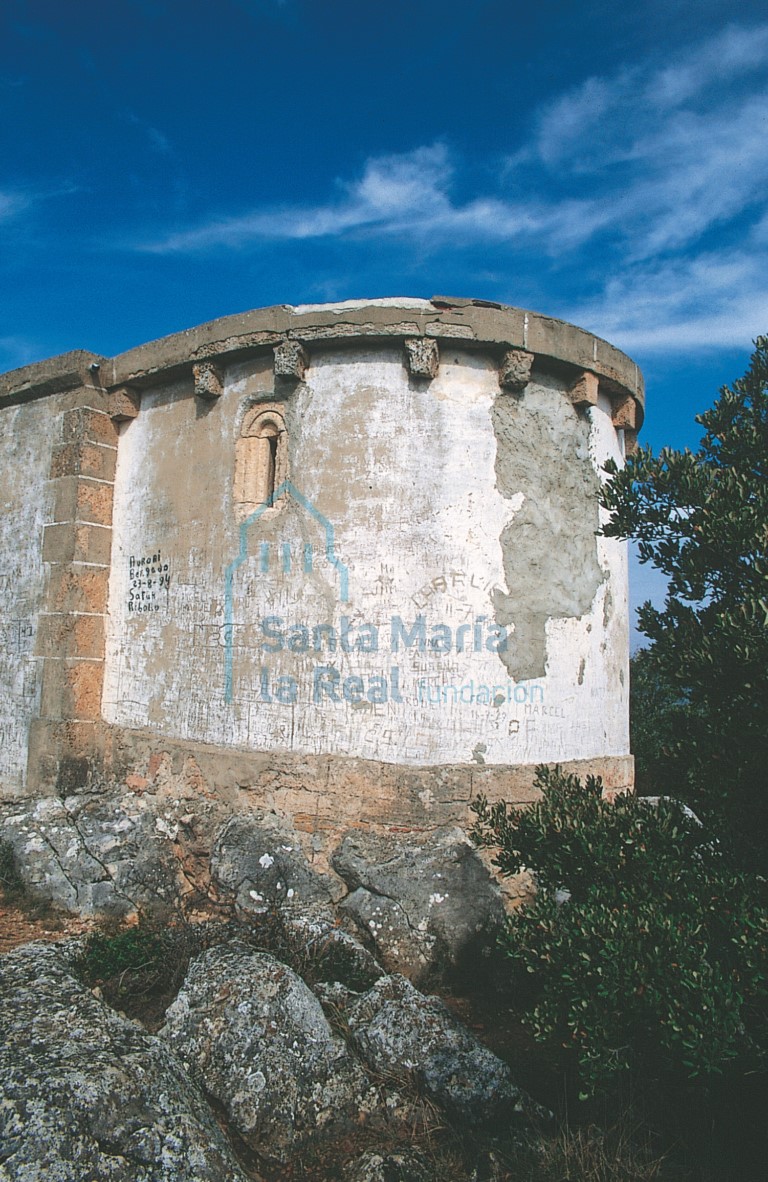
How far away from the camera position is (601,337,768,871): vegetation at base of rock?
348 cm

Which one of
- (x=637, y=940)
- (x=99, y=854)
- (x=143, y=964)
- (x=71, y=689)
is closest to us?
(x=637, y=940)

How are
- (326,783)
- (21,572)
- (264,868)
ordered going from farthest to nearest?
(21,572), (326,783), (264,868)

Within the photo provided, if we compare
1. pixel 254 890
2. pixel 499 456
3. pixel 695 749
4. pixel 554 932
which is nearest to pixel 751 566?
pixel 695 749

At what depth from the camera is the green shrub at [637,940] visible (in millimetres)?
3107

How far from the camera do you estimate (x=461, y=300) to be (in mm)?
6641

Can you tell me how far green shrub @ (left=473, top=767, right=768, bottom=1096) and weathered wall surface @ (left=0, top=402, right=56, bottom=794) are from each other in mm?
5768

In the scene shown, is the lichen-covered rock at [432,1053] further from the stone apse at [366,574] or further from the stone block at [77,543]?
the stone block at [77,543]

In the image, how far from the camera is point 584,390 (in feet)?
22.8

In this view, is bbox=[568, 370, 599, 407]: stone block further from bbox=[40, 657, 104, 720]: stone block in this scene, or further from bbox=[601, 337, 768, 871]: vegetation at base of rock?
bbox=[40, 657, 104, 720]: stone block

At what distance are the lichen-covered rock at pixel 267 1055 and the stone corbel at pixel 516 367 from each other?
465 centimetres

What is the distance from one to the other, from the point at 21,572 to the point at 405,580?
4361 millimetres

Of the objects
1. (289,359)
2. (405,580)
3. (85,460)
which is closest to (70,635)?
(85,460)

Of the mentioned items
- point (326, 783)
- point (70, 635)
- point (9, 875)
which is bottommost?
point (9, 875)

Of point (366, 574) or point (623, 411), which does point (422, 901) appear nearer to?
point (366, 574)
